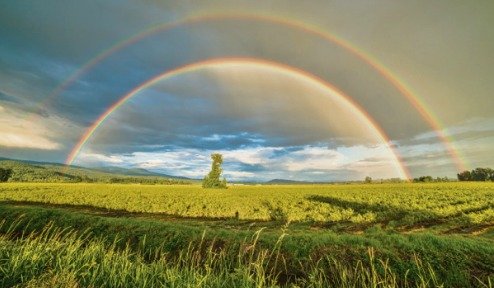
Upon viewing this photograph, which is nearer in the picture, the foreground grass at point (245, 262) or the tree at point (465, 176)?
the foreground grass at point (245, 262)

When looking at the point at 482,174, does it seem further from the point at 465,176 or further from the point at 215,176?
the point at 215,176

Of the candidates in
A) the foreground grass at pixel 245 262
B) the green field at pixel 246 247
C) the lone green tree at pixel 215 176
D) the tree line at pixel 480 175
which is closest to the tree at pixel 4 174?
the lone green tree at pixel 215 176

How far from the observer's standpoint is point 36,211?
29.2 m

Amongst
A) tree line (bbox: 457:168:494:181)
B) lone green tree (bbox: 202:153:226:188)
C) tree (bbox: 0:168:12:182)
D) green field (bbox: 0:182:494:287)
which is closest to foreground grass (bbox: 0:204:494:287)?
green field (bbox: 0:182:494:287)

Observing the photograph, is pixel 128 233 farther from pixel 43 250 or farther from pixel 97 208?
pixel 97 208

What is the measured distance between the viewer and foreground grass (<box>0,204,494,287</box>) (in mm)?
6289

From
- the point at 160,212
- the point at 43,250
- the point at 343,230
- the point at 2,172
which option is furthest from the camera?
the point at 2,172

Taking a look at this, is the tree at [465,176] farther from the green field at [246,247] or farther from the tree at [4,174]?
the tree at [4,174]

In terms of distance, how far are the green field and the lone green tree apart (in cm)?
5750

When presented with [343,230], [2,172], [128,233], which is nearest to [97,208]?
[128,233]

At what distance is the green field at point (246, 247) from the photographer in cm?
659

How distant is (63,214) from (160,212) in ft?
43.8

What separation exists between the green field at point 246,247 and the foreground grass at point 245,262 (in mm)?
43

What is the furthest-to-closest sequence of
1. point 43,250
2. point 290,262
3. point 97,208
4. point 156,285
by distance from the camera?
point 97,208
point 290,262
point 43,250
point 156,285
